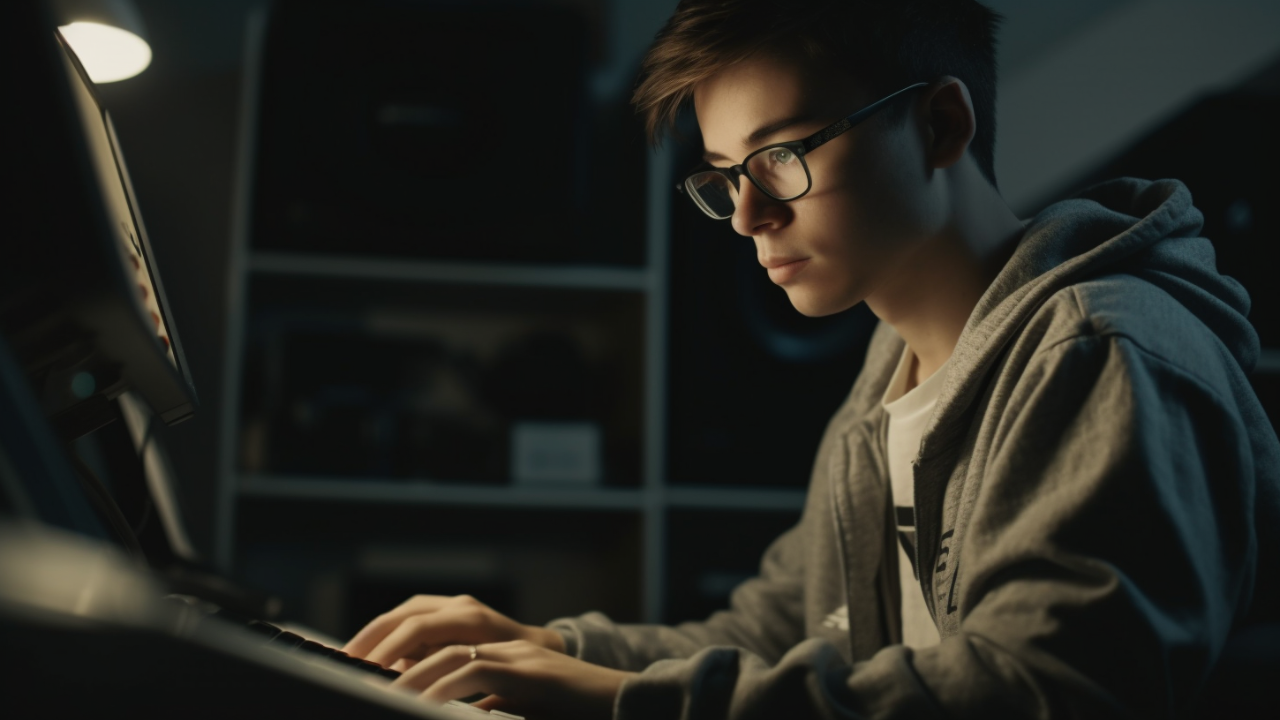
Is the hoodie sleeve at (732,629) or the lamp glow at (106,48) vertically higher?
the lamp glow at (106,48)

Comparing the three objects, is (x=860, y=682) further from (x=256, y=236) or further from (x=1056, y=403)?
(x=256, y=236)

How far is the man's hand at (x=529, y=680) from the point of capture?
0.56 meters

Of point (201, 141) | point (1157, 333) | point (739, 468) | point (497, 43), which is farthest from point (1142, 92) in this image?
point (201, 141)

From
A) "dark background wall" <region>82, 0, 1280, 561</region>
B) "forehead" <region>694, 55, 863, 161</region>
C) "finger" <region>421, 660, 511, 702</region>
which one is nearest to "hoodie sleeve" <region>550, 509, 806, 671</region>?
"finger" <region>421, 660, 511, 702</region>

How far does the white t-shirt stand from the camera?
837mm

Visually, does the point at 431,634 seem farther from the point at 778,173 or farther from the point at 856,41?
the point at 856,41

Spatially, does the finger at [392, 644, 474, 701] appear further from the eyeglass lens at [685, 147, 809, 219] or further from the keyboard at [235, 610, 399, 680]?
the eyeglass lens at [685, 147, 809, 219]

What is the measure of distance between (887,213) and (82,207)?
58 centimetres

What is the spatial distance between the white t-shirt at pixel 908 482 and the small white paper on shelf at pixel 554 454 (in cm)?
87

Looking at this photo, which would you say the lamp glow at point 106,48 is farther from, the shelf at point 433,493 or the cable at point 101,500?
the shelf at point 433,493

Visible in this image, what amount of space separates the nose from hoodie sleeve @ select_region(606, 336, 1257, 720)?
0.27 metres

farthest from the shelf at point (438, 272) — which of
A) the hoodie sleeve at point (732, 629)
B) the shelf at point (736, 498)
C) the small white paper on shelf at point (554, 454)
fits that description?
the hoodie sleeve at point (732, 629)

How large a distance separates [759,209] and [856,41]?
168 mm

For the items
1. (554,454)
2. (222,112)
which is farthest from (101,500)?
(222,112)
